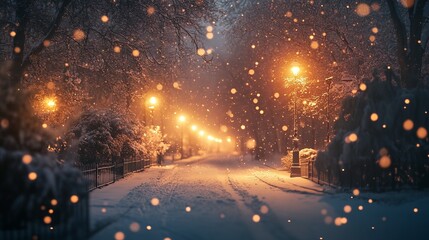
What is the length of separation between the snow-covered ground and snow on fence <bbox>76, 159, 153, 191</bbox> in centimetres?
80

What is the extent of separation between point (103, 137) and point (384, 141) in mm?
14946

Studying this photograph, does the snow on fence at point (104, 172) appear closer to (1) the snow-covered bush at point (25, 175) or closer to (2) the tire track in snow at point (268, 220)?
(2) the tire track in snow at point (268, 220)

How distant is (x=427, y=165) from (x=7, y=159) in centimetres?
1450

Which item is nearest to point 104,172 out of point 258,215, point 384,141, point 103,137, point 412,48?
point 103,137

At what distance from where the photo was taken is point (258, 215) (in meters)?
13.2

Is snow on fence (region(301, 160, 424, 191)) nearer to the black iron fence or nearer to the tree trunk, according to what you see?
the black iron fence

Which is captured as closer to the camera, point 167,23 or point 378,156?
point 378,156

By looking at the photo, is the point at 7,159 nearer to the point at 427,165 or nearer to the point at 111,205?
the point at 111,205

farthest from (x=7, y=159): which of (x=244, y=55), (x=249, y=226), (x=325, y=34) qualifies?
(x=244, y=55)

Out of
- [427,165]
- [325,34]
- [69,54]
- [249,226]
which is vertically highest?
[325,34]

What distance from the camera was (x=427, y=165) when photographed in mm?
16906

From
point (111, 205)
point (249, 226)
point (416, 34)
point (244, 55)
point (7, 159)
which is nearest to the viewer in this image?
point (7, 159)

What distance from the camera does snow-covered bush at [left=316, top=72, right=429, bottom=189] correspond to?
16.9 metres

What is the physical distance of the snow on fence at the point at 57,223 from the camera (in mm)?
6820
